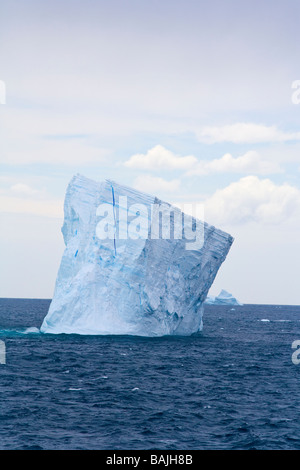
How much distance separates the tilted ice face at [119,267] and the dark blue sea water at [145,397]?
1738mm

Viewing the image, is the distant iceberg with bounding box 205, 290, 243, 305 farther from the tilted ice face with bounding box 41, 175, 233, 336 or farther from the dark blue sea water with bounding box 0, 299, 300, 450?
the dark blue sea water with bounding box 0, 299, 300, 450

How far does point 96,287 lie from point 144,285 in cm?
293

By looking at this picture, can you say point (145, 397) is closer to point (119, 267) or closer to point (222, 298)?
point (119, 267)

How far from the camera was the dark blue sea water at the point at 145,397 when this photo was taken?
15.5m

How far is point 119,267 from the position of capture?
115 feet

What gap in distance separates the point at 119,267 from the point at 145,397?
48.9 feet

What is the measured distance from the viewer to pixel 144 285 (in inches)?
1373

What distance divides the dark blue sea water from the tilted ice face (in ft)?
5.70

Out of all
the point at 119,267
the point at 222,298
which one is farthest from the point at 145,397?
the point at 222,298

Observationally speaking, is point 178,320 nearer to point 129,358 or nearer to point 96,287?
point 96,287

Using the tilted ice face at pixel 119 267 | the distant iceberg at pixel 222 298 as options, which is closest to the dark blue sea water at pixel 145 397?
the tilted ice face at pixel 119 267

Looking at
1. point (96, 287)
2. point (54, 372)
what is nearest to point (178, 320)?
point (96, 287)

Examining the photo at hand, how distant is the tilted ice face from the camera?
35.0 m
